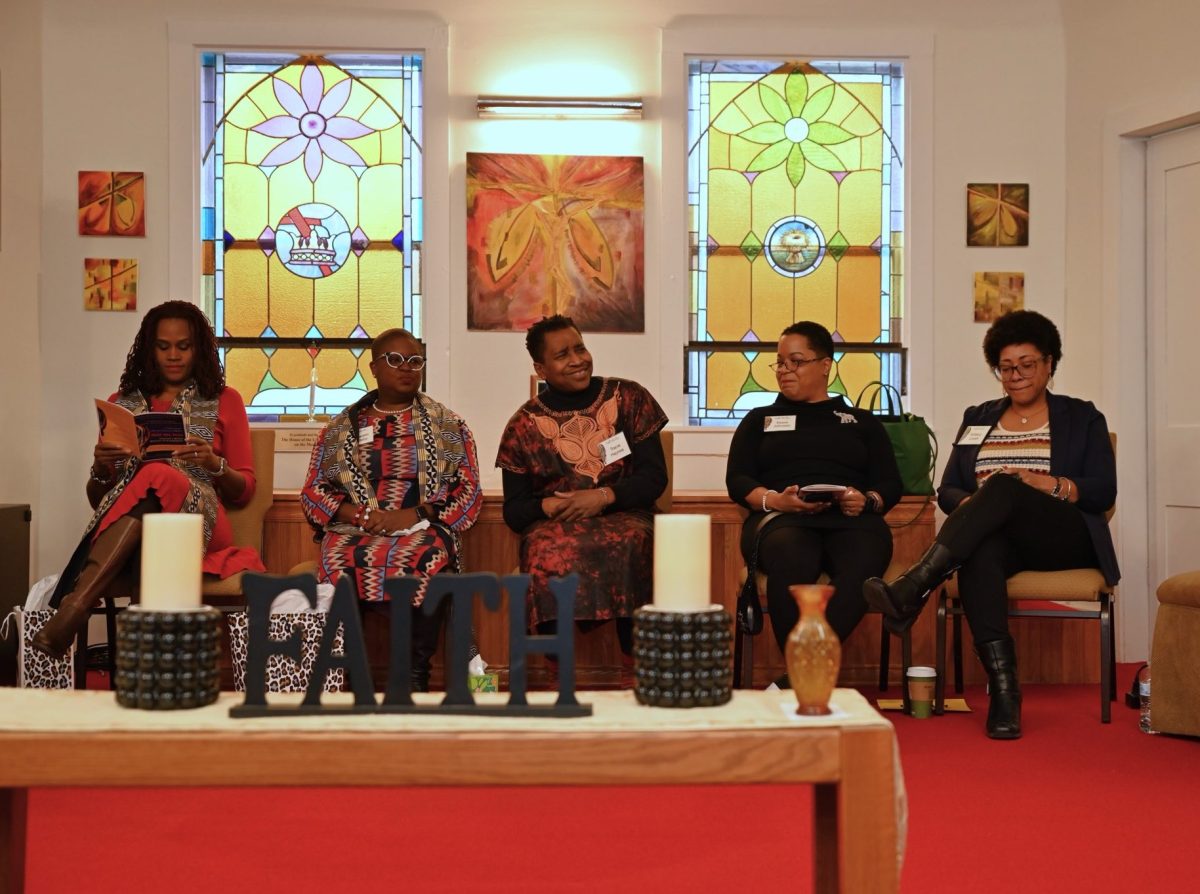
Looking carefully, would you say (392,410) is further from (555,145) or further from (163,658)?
(163,658)

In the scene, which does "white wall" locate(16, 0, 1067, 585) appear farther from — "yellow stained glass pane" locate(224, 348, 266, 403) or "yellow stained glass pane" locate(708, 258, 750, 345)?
"yellow stained glass pane" locate(224, 348, 266, 403)

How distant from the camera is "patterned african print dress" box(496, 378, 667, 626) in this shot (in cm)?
391

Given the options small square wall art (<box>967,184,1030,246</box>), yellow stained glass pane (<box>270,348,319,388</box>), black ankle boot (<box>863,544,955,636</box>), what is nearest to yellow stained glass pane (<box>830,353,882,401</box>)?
small square wall art (<box>967,184,1030,246</box>)

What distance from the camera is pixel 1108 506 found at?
12.8ft

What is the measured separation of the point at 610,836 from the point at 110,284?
3.45 meters

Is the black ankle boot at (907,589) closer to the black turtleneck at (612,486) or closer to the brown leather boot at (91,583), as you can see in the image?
the black turtleneck at (612,486)

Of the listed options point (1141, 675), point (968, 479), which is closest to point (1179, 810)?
point (1141, 675)

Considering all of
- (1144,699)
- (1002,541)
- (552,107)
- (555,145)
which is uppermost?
(552,107)

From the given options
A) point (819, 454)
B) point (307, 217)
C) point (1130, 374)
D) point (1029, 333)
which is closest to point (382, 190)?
point (307, 217)

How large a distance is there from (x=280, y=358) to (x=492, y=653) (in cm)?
155

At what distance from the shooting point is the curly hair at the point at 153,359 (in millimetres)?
4125

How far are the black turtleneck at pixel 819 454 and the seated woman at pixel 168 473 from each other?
5.23ft

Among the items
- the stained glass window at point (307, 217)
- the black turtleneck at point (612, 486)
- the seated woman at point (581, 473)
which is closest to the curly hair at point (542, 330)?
the seated woman at point (581, 473)

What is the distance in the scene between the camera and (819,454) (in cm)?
412
